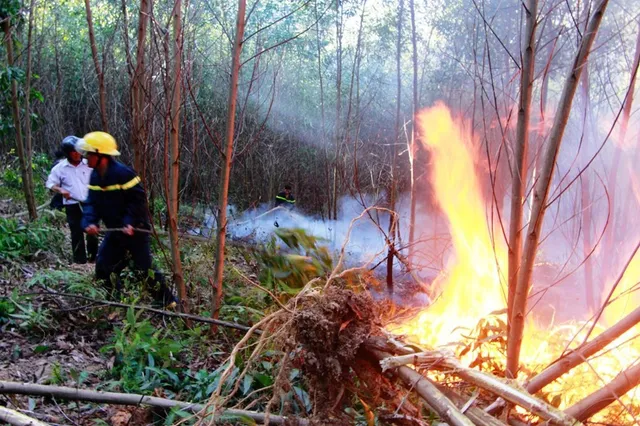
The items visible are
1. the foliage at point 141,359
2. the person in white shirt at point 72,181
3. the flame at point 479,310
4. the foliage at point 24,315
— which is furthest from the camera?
the person in white shirt at point 72,181

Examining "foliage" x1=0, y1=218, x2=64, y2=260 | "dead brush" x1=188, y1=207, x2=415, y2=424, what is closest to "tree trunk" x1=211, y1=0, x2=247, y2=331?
"dead brush" x1=188, y1=207, x2=415, y2=424

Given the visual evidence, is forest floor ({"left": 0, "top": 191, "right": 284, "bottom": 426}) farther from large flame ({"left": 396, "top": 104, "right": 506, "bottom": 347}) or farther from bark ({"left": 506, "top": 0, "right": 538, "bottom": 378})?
bark ({"left": 506, "top": 0, "right": 538, "bottom": 378})

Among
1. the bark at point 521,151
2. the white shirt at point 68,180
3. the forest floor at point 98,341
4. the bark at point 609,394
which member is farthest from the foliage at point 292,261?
the bark at point 609,394

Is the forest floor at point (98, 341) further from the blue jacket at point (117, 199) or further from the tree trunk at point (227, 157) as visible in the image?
the blue jacket at point (117, 199)

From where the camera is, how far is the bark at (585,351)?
205cm

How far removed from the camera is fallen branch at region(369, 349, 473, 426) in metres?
1.98

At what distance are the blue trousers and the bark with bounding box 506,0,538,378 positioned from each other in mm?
3296

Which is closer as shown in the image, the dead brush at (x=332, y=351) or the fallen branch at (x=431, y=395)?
the fallen branch at (x=431, y=395)

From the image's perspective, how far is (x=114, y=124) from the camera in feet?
32.0

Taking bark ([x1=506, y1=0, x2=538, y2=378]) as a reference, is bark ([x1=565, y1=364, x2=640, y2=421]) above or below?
below

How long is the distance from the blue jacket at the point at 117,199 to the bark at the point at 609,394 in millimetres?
3663

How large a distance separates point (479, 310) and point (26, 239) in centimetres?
513

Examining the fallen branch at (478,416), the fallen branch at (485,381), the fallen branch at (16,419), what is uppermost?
the fallen branch at (485,381)

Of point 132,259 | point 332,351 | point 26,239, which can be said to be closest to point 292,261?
point 132,259
